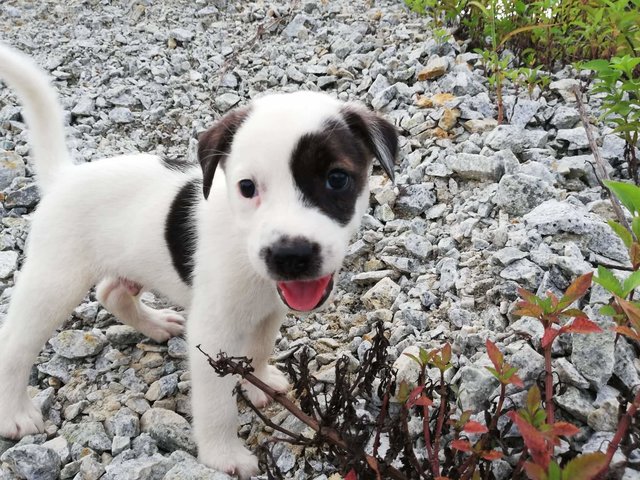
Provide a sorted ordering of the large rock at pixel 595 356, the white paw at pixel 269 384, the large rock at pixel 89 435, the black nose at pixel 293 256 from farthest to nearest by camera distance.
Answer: the white paw at pixel 269 384 < the large rock at pixel 89 435 < the large rock at pixel 595 356 < the black nose at pixel 293 256

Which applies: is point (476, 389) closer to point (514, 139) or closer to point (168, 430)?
point (168, 430)

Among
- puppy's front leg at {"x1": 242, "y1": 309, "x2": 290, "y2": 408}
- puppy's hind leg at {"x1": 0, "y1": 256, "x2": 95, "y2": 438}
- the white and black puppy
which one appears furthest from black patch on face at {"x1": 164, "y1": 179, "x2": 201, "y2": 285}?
puppy's hind leg at {"x1": 0, "y1": 256, "x2": 95, "y2": 438}

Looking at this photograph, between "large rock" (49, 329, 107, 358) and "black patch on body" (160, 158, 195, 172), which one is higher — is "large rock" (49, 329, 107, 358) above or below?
below

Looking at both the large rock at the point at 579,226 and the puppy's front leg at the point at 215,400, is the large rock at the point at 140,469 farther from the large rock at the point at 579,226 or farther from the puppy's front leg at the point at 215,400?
the large rock at the point at 579,226

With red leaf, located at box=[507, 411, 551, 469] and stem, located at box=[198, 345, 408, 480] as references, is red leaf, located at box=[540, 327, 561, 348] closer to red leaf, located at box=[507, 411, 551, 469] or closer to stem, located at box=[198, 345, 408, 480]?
red leaf, located at box=[507, 411, 551, 469]

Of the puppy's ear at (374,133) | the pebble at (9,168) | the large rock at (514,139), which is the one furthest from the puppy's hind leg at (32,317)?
the large rock at (514,139)

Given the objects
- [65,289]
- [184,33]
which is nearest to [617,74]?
[65,289]

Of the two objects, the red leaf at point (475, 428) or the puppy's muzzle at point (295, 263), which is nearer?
the red leaf at point (475, 428)
